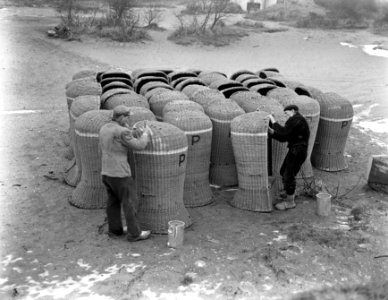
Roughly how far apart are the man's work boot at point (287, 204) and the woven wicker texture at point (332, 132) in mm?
1904

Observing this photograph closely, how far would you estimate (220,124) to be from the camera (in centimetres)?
716

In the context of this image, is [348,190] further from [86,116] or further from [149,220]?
[86,116]

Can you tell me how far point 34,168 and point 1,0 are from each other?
2549 centimetres

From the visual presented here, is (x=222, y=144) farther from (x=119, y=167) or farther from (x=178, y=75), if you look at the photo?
(x=178, y=75)

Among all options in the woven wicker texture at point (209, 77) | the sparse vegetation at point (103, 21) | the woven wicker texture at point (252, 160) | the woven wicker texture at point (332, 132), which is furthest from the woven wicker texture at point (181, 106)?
the sparse vegetation at point (103, 21)

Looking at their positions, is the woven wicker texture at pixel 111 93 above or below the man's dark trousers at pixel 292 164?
above

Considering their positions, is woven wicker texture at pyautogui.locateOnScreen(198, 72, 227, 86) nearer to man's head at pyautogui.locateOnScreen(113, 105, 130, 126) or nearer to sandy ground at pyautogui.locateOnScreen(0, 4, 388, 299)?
sandy ground at pyautogui.locateOnScreen(0, 4, 388, 299)

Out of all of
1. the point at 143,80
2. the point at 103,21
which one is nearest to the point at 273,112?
the point at 143,80

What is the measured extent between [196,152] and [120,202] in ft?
4.76

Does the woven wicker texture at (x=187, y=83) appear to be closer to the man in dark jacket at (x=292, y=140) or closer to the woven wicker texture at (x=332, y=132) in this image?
the woven wicker texture at (x=332, y=132)

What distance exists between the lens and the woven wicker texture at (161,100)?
7.79 meters

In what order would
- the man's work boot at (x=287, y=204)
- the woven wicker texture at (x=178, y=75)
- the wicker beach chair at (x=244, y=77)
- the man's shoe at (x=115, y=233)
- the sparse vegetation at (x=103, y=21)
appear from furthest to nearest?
the sparse vegetation at (x=103, y=21) < the woven wicker texture at (x=178, y=75) < the wicker beach chair at (x=244, y=77) < the man's work boot at (x=287, y=204) < the man's shoe at (x=115, y=233)

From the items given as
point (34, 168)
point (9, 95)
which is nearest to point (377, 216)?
point (34, 168)

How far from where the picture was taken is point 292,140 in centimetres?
643
